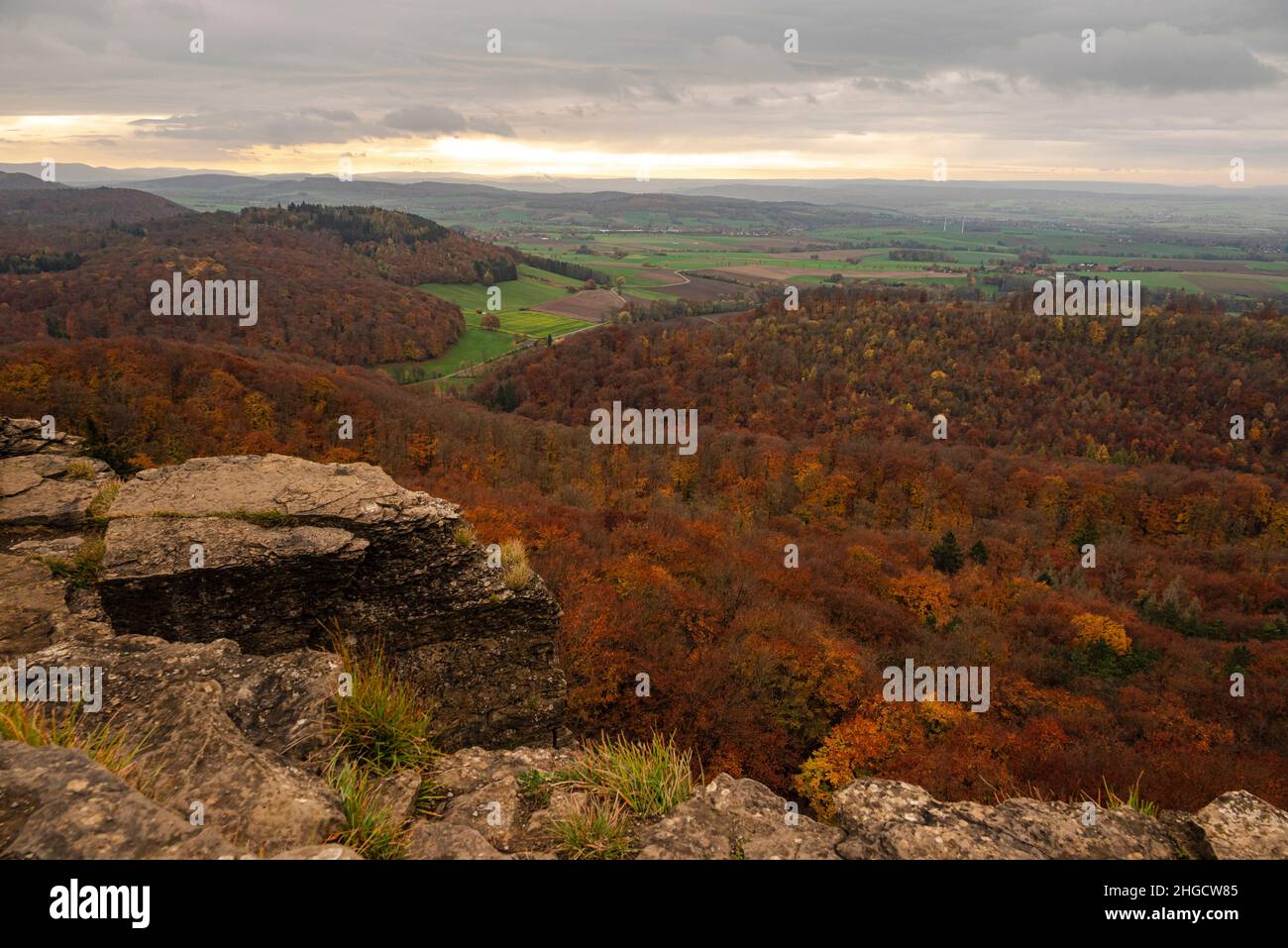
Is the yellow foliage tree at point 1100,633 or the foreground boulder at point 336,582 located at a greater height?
the foreground boulder at point 336,582

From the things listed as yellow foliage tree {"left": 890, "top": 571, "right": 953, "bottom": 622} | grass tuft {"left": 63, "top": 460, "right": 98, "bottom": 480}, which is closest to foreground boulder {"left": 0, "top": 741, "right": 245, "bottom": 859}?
grass tuft {"left": 63, "top": 460, "right": 98, "bottom": 480}

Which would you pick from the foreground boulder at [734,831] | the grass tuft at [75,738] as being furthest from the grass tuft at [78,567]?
the foreground boulder at [734,831]

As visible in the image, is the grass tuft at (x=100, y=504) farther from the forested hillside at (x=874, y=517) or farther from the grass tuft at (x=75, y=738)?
the forested hillside at (x=874, y=517)

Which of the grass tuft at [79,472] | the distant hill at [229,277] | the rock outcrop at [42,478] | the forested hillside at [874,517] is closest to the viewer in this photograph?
the rock outcrop at [42,478]

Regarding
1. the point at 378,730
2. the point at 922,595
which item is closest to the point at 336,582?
the point at 378,730

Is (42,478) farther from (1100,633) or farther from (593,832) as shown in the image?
(1100,633)

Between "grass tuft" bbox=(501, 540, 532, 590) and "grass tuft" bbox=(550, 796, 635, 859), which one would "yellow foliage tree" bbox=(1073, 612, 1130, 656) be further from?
"grass tuft" bbox=(550, 796, 635, 859)

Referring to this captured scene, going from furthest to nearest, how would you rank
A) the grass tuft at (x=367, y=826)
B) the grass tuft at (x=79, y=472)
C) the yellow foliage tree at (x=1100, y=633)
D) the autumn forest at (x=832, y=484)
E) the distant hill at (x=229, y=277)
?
1. the distant hill at (x=229, y=277)
2. the yellow foliage tree at (x=1100, y=633)
3. the autumn forest at (x=832, y=484)
4. the grass tuft at (x=79, y=472)
5. the grass tuft at (x=367, y=826)

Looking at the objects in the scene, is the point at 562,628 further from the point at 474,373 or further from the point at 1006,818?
the point at 474,373
